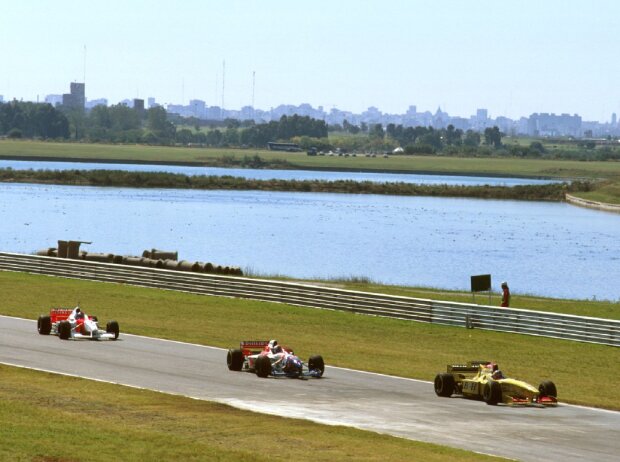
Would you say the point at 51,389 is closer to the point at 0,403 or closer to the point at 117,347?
the point at 0,403

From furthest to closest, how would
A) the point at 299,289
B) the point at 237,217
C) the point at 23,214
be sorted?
the point at 237,217 < the point at 23,214 < the point at 299,289

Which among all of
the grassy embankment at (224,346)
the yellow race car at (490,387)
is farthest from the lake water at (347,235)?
the yellow race car at (490,387)

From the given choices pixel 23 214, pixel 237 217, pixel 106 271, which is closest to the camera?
pixel 106 271

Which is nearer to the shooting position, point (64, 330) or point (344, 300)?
point (64, 330)

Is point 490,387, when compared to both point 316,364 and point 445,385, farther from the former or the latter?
point 316,364

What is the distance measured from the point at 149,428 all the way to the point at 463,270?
72.7 meters

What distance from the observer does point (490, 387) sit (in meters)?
31.2

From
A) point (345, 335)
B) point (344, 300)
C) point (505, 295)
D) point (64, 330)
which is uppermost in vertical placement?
point (505, 295)

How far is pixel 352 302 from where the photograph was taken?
52.7 meters

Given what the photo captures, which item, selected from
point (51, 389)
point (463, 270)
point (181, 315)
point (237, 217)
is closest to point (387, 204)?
point (237, 217)

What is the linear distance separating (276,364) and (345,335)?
11.6 m

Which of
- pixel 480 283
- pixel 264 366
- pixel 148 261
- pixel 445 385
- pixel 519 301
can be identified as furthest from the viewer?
pixel 148 261

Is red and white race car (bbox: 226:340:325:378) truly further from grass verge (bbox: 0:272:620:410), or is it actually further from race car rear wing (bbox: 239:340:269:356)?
grass verge (bbox: 0:272:620:410)

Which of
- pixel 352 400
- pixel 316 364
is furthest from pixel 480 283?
pixel 352 400
